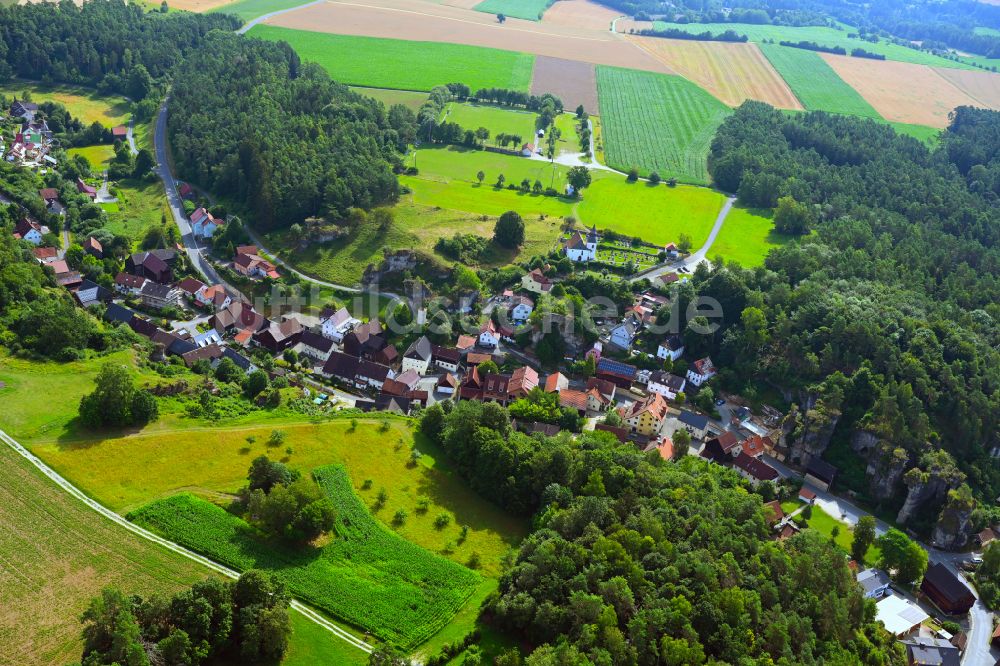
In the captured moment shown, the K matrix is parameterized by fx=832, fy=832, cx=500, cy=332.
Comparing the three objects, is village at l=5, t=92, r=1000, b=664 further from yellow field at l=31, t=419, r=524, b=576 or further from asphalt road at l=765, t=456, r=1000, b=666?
yellow field at l=31, t=419, r=524, b=576

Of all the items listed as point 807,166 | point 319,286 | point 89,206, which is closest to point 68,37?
point 89,206

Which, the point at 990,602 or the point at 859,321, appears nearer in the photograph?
the point at 990,602

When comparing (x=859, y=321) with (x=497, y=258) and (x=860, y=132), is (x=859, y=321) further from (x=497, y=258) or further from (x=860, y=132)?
(x=860, y=132)

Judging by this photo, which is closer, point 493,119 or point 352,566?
point 352,566

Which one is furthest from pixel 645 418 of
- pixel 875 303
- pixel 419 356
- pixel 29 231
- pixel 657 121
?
pixel 657 121

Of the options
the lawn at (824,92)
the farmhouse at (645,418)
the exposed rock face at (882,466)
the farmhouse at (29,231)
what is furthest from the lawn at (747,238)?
the farmhouse at (29,231)

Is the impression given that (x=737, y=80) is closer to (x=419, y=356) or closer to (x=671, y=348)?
(x=671, y=348)

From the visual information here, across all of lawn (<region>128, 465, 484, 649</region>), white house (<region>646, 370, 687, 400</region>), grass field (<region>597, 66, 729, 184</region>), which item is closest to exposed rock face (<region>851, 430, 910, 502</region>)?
white house (<region>646, 370, 687, 400</region>)
